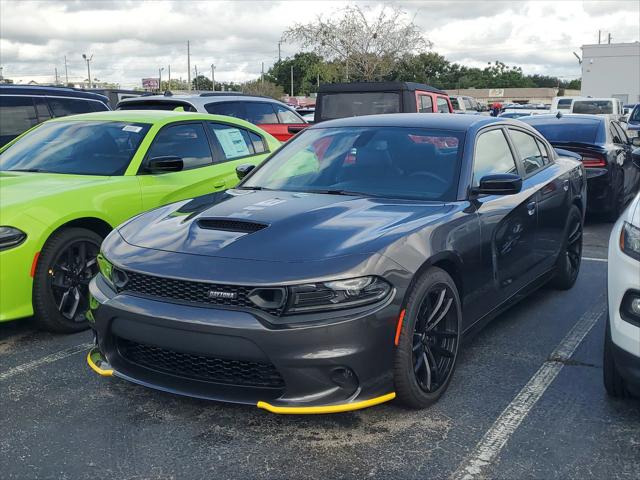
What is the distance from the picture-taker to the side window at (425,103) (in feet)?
37.9

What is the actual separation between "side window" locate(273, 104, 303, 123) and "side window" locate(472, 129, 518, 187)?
268 inches

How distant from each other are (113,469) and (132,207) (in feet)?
8.74

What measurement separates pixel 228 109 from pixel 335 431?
24.9 feet

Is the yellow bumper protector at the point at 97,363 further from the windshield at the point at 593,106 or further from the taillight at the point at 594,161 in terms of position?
the windshield at the point at 593,106

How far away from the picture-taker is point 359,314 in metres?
3.10

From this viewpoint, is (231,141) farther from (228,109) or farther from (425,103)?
(425,103)

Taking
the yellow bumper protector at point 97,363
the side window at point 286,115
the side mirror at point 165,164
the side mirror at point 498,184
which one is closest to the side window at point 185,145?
the side mirror at point 165,164

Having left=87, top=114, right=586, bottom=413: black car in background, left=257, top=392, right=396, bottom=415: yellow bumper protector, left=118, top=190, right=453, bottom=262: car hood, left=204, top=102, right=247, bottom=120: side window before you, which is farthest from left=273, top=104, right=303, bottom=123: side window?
left=257, top=392, right=396, bottom=415: yellow bumper protector

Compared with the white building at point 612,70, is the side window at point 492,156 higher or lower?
lower

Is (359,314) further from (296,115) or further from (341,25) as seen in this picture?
(341,25)

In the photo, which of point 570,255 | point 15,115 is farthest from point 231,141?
point 15,115

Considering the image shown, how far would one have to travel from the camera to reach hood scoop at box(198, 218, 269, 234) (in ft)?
11.7

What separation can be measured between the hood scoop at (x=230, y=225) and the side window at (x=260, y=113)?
721 centimetres

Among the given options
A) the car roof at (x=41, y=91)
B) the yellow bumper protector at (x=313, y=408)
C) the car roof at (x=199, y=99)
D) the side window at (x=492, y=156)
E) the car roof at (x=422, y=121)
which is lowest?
the yellow bumper protector at (x=313, y=408)
